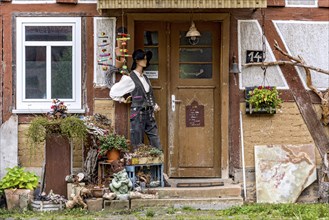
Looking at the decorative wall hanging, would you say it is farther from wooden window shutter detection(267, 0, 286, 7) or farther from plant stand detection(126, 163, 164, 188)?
wooden window shutter detection(267, 0, 286, 7)

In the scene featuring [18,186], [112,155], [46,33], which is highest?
[46,33]

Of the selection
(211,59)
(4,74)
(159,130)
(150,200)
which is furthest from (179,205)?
(4,74)

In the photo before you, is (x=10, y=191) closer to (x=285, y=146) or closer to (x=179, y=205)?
(x=179, y=205)

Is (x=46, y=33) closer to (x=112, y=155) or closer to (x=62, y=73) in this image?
(x=62, y=73)

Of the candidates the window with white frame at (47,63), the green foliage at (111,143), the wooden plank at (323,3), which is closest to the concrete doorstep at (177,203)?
the green foliage at (111,143)

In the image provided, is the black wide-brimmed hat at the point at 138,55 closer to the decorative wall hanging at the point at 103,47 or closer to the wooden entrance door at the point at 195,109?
the decorative wall hanging at the point at 103,47

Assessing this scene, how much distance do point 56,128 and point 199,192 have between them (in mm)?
2500

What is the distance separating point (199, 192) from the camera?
13.7m

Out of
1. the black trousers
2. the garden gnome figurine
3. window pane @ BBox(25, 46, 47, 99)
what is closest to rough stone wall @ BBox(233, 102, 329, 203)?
the black trousers

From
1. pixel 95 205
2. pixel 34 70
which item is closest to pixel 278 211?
pixel 95 205

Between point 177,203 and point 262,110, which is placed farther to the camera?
point 262,110

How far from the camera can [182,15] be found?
47.7 ft

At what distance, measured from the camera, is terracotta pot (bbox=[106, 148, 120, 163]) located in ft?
45.6

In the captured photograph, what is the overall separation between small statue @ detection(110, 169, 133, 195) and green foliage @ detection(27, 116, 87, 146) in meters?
0.91
